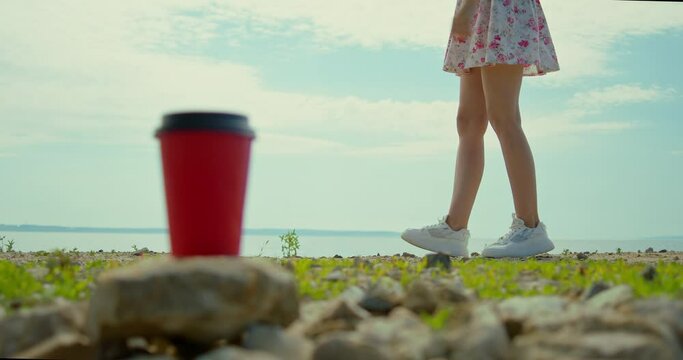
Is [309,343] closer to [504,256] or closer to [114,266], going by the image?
[114,266]

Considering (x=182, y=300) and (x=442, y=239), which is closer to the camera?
(x=182, y=300)

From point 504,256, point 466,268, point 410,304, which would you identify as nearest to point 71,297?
point 410,304

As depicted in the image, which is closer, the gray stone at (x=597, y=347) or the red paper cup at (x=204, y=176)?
the gray stone at (x=597, y=347)

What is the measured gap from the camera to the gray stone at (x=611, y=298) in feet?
10.4

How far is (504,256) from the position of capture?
646cm

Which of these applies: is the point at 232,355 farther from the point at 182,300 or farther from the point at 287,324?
the point at 287,324

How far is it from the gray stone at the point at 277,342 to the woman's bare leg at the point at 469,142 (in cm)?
394

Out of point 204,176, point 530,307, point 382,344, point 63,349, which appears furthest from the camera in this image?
point 204,176

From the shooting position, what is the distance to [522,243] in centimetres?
639

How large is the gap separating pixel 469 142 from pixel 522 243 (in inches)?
37.1

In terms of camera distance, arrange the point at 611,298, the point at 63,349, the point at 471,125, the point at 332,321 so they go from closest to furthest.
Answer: the point at 63,349 < the point at 332,321 < the point at 611,298 < the point at 471,125

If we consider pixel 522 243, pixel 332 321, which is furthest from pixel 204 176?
pixel 522 243

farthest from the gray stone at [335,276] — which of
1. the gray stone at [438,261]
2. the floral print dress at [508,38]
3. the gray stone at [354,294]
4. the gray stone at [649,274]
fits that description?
the floral print dress at [508,38]

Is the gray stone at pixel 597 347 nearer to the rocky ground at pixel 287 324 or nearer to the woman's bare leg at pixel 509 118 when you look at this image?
the rocky ground at pixel 287 324
